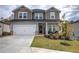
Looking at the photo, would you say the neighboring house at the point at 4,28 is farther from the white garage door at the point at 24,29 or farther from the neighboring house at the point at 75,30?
the neighboring house at the point at 75,30


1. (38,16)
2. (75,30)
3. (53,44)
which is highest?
(38,16)

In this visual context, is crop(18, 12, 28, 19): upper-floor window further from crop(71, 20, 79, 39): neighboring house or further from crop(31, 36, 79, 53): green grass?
crop(71, 20, 79, 39): neighboring house

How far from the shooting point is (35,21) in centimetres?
552

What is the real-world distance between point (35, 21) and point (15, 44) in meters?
0.85

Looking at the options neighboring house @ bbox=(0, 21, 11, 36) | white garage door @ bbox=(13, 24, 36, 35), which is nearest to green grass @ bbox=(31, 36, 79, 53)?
white garage door @ bbox=(13, 24, 36, 35)

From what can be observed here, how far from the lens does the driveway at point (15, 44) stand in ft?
17.4

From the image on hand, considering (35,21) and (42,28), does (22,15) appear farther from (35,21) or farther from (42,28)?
(42,28)

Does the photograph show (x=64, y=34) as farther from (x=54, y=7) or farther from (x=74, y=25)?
(x=54, y=7)

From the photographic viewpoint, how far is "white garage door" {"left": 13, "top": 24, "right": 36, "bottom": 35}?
553 centimetres

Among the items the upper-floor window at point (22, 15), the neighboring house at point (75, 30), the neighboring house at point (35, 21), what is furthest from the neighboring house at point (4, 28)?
the neighboring house at point (75, 30)

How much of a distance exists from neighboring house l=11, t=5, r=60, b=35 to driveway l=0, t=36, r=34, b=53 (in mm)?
171

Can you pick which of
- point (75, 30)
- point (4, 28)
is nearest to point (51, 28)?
point (75, 30)
